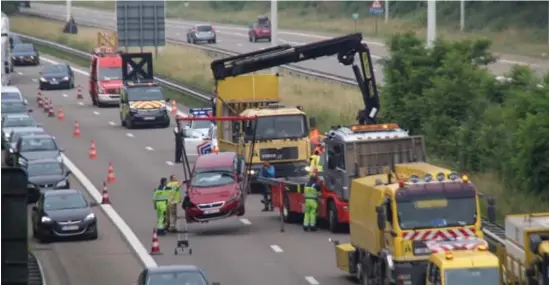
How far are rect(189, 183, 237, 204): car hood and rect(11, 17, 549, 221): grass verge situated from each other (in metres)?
6.28

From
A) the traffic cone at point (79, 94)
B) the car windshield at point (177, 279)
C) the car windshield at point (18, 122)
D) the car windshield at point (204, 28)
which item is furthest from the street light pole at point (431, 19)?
the car windshield at point (204, 28)

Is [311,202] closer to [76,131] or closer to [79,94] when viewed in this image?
[76,131]

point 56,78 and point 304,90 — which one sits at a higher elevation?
point 56,78

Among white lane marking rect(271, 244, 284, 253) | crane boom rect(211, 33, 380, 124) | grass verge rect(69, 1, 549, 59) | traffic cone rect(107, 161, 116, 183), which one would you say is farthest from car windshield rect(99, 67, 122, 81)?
white lane marking rect(271, 244, 284, 253)

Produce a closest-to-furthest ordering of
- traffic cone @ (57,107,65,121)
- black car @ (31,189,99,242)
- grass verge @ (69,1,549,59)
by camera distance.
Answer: black car @ (31,189,99,242) < traffic cone @ (57,107,65,121) < grass verge @ (69,1,549,59)

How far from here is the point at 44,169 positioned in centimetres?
4088

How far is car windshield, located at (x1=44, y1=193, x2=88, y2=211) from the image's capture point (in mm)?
Result: 34562

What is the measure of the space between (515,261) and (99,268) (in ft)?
36.3

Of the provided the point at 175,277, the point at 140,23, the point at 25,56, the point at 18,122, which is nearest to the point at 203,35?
the point at 25,56

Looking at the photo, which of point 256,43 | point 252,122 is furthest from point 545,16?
point 252,122

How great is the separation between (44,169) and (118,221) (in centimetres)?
477

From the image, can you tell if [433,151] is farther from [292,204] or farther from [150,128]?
[150,128]

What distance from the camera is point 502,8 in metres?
98.4

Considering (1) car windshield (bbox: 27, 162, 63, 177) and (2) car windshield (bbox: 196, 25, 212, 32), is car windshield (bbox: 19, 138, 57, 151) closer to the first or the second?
(1) car windshield (bbox: 27, 162, 63, 177)
